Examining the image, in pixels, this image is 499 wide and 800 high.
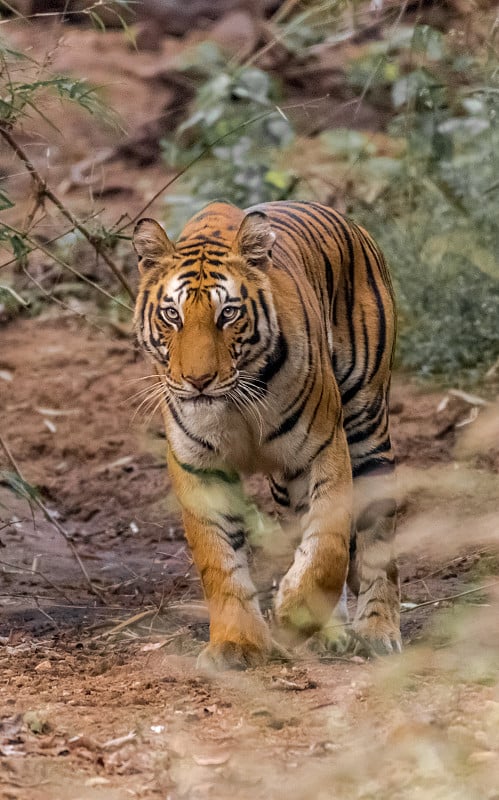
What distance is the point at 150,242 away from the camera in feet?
14.3

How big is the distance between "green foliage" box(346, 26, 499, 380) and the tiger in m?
3.02

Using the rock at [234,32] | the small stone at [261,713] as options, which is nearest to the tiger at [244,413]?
the small stone at [261,713]

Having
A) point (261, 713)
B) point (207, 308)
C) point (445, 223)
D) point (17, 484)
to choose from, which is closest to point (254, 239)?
point (207, 308)

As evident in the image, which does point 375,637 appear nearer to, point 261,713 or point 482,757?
point 261,713

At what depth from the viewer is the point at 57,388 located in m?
8.34

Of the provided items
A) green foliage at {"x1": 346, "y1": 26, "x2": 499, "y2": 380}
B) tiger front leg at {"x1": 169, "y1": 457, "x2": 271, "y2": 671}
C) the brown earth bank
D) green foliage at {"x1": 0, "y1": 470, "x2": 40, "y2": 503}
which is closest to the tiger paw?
the brown earth bank

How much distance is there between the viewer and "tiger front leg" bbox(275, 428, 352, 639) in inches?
164

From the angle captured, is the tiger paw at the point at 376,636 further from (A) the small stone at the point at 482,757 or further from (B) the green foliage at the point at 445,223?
(B) the green foliage at the point at 445,223

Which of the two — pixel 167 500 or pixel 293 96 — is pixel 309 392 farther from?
pixel 293 96

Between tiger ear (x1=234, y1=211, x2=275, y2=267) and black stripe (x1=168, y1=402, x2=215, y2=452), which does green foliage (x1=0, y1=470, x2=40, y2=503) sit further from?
tiger ear (x1=234, y1=211, x2=275, y2=267)

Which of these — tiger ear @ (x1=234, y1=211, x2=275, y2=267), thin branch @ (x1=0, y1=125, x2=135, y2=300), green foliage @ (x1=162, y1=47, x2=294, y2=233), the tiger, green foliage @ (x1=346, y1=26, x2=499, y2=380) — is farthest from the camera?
green foliage @ (x1=162, y1=47, x2=294, y2=233)

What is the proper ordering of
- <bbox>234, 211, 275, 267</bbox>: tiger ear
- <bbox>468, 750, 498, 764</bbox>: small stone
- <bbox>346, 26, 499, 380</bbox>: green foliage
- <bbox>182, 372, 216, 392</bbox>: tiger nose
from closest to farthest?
<bbox>468, 750, 498, 764</bbox>: small stone → <bbox>182, 372, 216, 392</bbox>: tiger nose → <bbox>234, 211, 275, 267</bbox>: tiger ear → <bbox>346, 26, 499, 380</bbox>: green foliage

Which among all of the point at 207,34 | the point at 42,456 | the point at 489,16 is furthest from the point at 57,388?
the point at 207,34

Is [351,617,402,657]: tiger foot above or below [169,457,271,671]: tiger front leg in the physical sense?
below
